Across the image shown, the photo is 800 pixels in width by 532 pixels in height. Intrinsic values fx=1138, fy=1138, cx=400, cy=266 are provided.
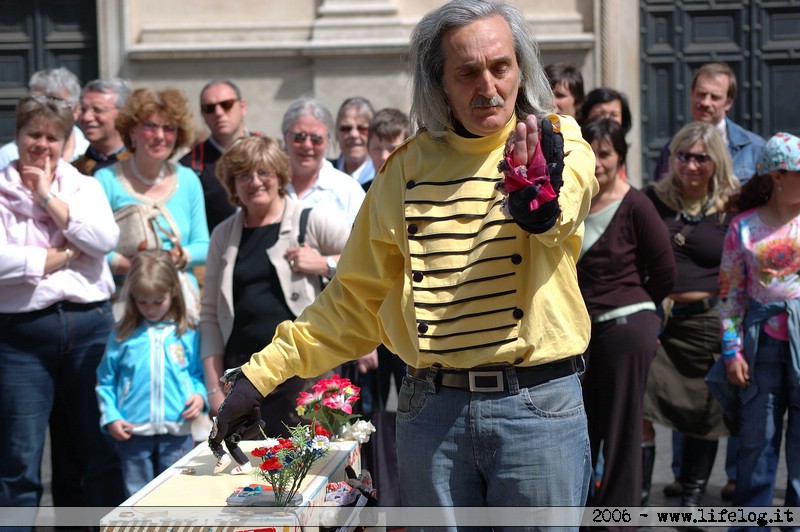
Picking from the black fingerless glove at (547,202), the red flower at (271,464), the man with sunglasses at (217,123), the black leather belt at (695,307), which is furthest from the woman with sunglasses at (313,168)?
the black fingerless glove at (547,202)

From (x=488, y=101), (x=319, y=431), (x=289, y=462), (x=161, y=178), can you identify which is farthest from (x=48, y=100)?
(x=488, y=101)

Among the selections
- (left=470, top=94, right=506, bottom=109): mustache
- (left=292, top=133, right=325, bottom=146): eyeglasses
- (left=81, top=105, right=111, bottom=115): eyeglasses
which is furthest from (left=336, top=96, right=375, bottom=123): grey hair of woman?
(left=470, top=94, right=506, bottom=109): mustache

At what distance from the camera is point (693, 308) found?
5.66 meters

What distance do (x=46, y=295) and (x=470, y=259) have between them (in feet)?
9.08

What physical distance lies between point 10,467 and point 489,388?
9.70 feet

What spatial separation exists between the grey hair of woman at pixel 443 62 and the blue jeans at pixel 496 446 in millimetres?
662

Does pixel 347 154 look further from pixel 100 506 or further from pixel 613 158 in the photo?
pixel 100 506

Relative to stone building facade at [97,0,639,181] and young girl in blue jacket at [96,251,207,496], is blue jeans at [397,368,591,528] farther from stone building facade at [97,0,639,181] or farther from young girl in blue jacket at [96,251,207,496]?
stone building facade at [97,0,639,181]

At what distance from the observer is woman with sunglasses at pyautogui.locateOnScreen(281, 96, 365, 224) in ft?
18.7

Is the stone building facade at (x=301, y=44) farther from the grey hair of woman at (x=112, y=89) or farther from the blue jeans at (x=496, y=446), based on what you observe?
the blue jeans at (x=496, y=446)

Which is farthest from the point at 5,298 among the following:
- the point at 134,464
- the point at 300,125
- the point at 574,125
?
the point at 574,125

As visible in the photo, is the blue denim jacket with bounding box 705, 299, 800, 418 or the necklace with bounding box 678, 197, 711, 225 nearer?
the blue denim jacket with bounding box 705, 299, 800, 418

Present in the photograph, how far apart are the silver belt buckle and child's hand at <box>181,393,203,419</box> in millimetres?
2493

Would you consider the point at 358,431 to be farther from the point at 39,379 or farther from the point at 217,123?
the point at 217,123
